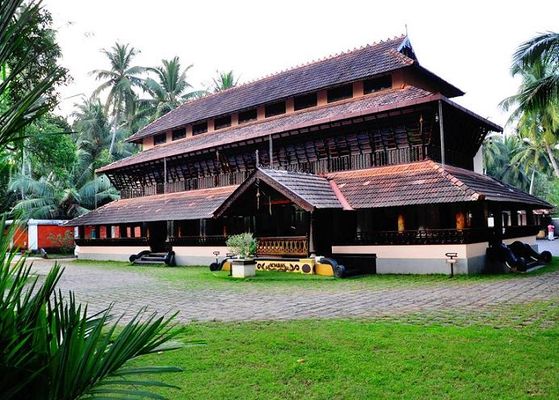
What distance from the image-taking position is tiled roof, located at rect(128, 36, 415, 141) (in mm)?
20125

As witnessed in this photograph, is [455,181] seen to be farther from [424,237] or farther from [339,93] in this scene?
[339,93]

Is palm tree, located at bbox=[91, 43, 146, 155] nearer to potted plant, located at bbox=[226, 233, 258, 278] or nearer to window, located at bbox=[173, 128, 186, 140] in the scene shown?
window, located at bbox=[173, 128, 186, 140]

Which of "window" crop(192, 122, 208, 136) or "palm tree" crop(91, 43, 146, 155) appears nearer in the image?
"window" crop(192, 122, 208, 136)

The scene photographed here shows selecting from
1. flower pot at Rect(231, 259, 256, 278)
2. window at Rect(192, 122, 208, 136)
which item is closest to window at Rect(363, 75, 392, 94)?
flower pot at Rect(231, 259, 256, 278)

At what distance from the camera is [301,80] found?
2320cm

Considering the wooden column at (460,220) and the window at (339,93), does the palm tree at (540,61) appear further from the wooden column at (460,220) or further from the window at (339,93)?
the window at (339,93)

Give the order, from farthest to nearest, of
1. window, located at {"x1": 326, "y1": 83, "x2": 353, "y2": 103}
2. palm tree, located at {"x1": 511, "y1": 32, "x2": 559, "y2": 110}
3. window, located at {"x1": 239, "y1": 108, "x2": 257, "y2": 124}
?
1. window, located at {"x1": 239, "y1": 108, "x2": 257, "y2": 124}
2. window, located at {"x1": 326, "y1": 83, "x2": 353, "y2": 103}
3. palm tree, located at {"x1": 511, "y1": 32, "x2": 559, "y2": 110}

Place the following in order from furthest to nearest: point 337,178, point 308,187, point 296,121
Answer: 1. point 296,121
2. point 337,178
3. point 308,187

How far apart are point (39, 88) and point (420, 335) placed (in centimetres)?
650

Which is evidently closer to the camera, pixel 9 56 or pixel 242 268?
pixel 9 56

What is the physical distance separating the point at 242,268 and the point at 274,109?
10409 millimetres

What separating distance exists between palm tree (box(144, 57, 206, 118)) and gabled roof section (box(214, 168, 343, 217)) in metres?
25.4

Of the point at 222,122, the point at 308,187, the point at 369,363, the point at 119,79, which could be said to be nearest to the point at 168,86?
the point at 119,79

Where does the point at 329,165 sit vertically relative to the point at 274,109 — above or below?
below
